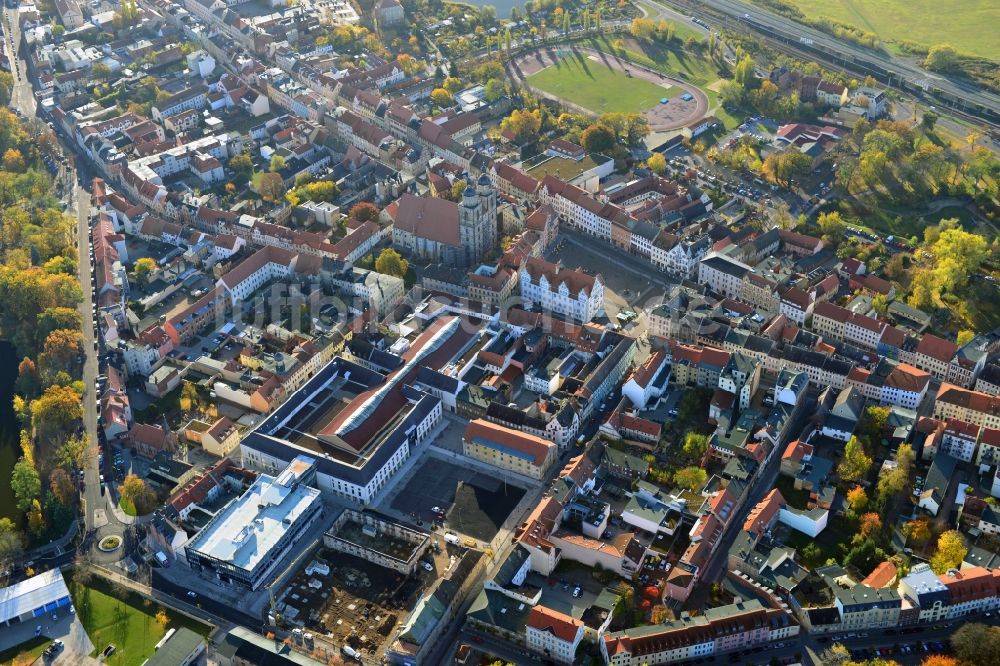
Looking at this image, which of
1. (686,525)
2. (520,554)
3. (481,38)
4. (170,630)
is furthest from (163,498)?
(481,38)

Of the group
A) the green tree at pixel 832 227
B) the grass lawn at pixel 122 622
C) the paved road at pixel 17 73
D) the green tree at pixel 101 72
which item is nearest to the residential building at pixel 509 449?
the grass lawn at pixel 122 622

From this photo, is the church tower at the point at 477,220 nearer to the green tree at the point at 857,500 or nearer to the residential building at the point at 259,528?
the residential building at the point at 259,528

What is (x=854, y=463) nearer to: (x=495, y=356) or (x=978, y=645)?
(x=978, y=645)

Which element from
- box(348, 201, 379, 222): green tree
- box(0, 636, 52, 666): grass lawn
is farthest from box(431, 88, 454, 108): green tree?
box(0, 636, 52, 666): grass lawn

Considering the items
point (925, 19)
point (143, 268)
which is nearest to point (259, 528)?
point (143, 268)

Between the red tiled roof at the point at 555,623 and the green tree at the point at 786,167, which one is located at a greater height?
the green tree at the point at 786,167

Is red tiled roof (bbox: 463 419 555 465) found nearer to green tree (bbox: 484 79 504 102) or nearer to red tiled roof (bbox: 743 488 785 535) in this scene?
red tiled roof (bbox: 743 488 785 535)

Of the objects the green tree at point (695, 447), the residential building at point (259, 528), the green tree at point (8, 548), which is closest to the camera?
the residential building at point (259, 528)

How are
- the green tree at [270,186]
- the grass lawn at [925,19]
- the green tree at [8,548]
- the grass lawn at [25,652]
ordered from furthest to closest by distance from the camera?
the grass lawn at [925,19]
the green tree at [270,186]
the green tree at [8,548]
the grass lawn at [25,652]
